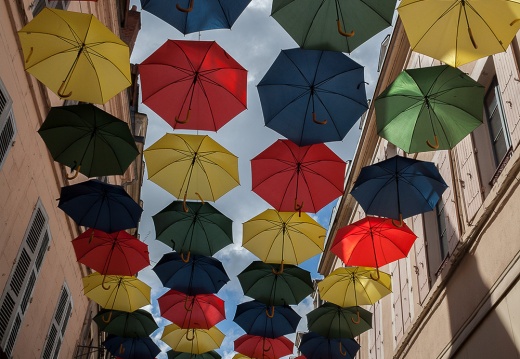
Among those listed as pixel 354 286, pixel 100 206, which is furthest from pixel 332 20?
pixel 354 286

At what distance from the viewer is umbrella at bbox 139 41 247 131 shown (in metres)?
8.75

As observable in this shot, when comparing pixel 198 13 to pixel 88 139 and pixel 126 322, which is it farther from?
pixel 126 322

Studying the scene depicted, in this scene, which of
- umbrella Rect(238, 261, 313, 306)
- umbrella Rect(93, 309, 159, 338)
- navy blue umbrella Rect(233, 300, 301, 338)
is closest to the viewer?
umbrella Rect(238, 261, 313, 306)

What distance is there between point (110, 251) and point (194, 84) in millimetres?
4385

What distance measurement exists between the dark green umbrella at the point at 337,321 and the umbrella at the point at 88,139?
20.4ft

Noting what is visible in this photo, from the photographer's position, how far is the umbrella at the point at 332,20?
8.09m

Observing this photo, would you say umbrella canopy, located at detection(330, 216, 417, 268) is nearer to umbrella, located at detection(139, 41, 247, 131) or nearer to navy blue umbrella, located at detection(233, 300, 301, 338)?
navy blue umbrella, located at detection(233, 300, 301, 338)

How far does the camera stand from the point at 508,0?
7426mm

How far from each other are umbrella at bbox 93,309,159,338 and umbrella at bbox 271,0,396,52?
27.8 ft

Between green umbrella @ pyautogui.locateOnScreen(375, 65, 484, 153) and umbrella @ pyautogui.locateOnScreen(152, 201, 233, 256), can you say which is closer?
green umbrella @ pyautogui.locateOnScreen(375, 65, 484, 153)

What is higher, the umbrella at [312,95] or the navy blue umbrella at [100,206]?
the umbrella at [312,95]

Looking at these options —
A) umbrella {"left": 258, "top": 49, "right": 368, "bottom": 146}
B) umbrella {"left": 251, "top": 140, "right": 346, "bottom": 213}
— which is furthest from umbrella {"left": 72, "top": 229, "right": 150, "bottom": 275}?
umbrella {"left": 258, "top": 49, "right": 368, "bottom": 146}

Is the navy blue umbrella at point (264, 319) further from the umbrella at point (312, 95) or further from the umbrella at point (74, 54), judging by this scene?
the umbrella at point (74, 54)

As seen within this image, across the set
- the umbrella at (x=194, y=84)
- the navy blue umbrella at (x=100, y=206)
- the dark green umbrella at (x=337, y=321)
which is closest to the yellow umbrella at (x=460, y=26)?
the umbrella at (x=194, y=84)
